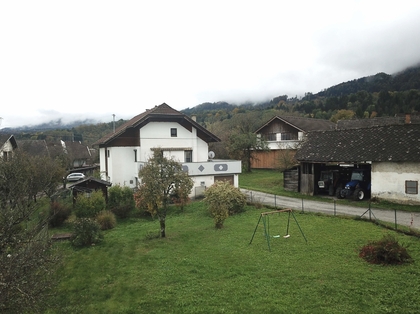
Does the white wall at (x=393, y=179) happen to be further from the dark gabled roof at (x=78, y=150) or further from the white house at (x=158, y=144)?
the dark gabled roof at (x=78, y=150)

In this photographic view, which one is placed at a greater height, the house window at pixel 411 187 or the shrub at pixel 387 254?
the house window at pixel 411 187

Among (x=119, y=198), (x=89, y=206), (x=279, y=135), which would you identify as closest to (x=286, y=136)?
(x=279, y=135)

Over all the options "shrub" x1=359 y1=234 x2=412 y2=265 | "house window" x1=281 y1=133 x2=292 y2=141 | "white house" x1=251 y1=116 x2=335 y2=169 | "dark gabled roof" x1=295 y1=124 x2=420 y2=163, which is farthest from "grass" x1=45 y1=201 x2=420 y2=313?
"house window" x1=281 y1=133 x2=292 y2=141

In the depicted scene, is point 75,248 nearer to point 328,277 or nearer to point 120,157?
point 328,277

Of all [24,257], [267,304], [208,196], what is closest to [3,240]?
[24,257]

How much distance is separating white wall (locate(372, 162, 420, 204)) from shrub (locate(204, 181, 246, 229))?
9.57 metres

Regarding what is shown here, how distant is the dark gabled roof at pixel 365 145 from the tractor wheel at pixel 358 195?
2.18 meters

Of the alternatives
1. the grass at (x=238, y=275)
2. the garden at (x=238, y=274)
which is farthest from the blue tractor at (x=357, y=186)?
the grass at (x=238, y=275)

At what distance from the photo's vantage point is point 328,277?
9930 mm

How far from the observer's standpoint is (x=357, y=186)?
23891mm

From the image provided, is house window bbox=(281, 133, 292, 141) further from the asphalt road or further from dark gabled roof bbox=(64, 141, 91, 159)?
dark gabled roof bbox=(64, 141, 91, 159)

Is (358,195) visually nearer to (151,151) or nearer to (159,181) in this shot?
(159,181)

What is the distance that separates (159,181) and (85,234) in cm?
431

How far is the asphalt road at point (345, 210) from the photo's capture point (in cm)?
1728
